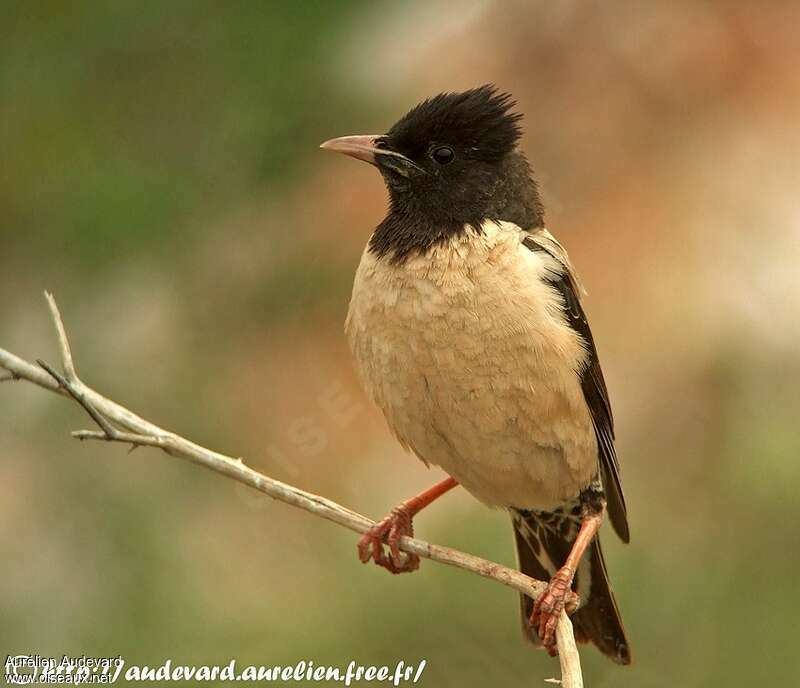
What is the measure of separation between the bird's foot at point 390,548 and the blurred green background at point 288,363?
43.7 inches

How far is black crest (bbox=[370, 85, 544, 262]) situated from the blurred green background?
193 cm

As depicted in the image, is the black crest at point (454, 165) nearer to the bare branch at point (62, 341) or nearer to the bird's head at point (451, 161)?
the bird's head at point (451, 161)

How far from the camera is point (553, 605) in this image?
170 inches

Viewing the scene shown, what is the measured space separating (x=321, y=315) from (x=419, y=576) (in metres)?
2.43

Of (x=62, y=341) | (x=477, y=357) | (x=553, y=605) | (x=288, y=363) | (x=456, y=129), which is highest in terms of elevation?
(x=456, y=129)

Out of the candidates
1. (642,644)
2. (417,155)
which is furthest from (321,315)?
(417,155)

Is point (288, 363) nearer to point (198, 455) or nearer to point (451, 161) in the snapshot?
point (451, 161)

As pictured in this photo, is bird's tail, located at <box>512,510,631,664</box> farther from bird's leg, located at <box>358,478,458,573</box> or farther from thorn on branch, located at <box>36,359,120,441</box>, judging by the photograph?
thorn on branch, located at <box>36,359,120,441</box>

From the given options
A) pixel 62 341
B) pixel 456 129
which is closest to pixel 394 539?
pixel 456 129

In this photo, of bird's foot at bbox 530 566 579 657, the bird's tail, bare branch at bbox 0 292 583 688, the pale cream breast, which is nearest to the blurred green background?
the bird's tail

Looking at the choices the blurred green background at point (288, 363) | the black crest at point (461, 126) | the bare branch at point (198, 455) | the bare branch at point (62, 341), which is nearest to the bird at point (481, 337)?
A: the black crest at point (461, 126)

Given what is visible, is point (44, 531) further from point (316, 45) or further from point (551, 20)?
point (551, 20)

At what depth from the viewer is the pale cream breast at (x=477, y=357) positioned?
4.02 meters

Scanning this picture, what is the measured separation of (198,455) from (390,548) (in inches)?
47.2
